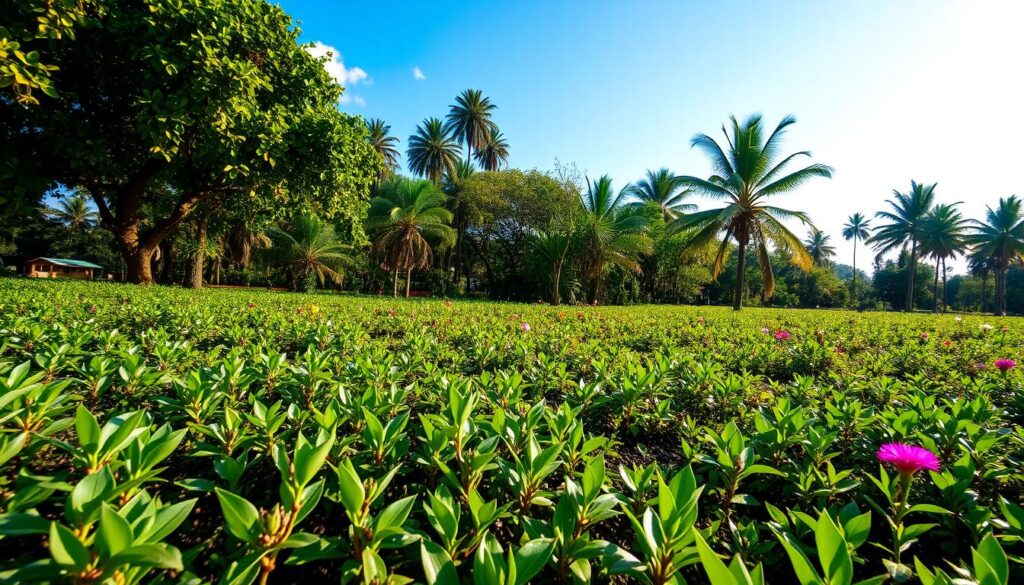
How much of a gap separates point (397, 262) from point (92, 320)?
17.0 metres

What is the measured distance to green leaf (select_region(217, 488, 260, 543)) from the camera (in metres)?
0.83

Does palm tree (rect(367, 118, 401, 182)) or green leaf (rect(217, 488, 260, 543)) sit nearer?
green leaf (rect(217, 488, 260, 543))

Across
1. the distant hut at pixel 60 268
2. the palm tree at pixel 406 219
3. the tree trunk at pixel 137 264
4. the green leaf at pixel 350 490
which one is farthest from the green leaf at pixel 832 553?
the distant hut at pixel 60 268

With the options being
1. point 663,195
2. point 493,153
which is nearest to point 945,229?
point 663,195

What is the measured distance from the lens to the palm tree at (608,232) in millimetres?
19656

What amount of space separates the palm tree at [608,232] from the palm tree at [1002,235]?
3532 centimetres

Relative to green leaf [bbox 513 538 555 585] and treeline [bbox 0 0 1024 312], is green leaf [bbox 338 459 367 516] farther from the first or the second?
treeline [bbox 0 0 1024 312]

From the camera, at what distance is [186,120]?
23.7 ft

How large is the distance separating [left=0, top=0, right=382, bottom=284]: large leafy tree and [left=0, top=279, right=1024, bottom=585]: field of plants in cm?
650

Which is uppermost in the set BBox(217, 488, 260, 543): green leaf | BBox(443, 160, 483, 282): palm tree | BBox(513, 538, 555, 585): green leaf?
BBox(443, 160, 483, 282): palm tree

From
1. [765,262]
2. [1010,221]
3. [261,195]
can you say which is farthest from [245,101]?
[1010,221]

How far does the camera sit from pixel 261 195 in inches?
435

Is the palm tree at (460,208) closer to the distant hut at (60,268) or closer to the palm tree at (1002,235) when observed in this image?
the distant hut at (60,268)

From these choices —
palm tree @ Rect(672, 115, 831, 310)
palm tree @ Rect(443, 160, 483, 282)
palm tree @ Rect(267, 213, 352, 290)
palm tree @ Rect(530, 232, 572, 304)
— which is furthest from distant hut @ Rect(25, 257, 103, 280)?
palm tree @ Rect(672, 115, 831, 310)
